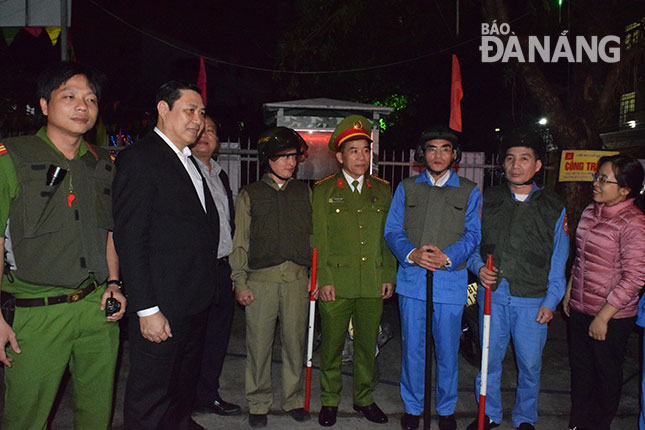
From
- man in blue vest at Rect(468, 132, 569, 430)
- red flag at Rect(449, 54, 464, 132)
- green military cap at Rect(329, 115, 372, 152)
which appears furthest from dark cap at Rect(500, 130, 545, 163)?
red flag at Rect(449, 54, 464, 132)

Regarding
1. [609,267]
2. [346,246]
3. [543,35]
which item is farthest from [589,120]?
[346,246]

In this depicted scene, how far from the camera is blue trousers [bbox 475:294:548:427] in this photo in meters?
3.54

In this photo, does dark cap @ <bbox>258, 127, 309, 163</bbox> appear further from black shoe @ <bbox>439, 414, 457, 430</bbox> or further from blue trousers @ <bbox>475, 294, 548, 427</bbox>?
black shoe @ <bbox>439, 414, 457, 430</bbox>

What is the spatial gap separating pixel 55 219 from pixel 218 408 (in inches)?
84.2

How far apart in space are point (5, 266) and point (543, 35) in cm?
976

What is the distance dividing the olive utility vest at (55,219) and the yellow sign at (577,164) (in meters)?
6.82

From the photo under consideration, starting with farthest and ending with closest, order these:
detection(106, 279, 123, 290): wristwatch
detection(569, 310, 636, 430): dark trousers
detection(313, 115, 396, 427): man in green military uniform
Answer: detection(313, 115, 396, 427): man in green military uniform < detection(569, 310, 636, 430): dark trousers < detection(106, 279, 123, 290): wristwatch

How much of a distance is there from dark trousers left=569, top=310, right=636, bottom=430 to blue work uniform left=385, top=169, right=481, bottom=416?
850 millimetres

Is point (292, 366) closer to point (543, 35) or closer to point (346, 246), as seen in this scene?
point (346, 246)

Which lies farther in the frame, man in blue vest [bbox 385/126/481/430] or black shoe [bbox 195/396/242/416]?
black shoe [bbox 195/396/242/416]

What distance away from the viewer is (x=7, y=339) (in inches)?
94.5

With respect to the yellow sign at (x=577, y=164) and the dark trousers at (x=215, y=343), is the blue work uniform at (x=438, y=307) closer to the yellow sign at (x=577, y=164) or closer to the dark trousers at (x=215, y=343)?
the dark trousers at (x=215, y=343)

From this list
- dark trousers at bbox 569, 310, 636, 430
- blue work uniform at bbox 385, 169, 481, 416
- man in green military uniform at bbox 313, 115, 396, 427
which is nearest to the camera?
dark trousers at bbox 569, 310, 636, 430

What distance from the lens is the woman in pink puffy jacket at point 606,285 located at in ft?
10.7
